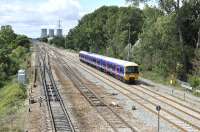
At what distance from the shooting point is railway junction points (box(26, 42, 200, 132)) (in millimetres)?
25969

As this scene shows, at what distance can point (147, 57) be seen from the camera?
6359 cm

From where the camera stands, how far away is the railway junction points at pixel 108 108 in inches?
1022

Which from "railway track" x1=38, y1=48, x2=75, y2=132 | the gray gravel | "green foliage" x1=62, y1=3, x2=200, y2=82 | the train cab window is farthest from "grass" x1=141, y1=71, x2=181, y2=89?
"railway track" x1=38, y1=48, x2=75, y2=132

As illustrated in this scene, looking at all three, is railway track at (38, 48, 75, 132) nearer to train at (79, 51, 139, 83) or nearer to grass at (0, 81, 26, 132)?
grass at (0, 81, 26, 132)

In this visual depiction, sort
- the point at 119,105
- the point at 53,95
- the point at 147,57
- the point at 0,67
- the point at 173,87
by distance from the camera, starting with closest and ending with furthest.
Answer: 1. the point at 119,105
2. the point at 53,95
3. the point at 173,87
4. the point at 147,57
5. the point at 0,67

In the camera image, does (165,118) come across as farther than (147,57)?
No

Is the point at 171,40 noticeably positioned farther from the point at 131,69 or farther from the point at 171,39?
the point at 131,69

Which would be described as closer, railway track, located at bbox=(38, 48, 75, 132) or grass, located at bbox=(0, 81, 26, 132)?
railway track, located at bbox=(38, 48, 75, 132)

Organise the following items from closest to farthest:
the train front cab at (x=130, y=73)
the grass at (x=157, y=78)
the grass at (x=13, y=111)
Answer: the grass at (x=13, y=111) < the train front cab at (x=130, y=73) < the grass at (x=157, y=78)

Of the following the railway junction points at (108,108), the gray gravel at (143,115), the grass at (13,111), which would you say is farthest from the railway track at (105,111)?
the grass at (13,111)

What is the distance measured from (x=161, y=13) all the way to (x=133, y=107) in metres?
24.2

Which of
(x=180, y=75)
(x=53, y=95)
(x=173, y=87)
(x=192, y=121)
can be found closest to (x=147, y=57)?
(x=180, y=75)

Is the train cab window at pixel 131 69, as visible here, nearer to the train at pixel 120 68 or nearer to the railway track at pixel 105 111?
the train at pixel 120 68

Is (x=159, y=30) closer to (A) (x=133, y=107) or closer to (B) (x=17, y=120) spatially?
(A) (x=133, y=107)
